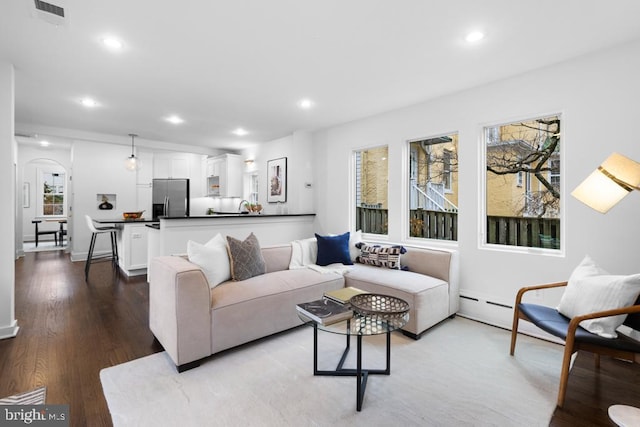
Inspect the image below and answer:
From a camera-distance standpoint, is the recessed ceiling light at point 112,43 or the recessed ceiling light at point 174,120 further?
the recessed ceiling light at point 174,120

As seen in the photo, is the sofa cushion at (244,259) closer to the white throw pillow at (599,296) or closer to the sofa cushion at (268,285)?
the sofa cushion at (268,285)

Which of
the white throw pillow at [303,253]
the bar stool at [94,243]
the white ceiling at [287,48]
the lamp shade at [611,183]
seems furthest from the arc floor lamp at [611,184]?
the bar stool at [94,243]

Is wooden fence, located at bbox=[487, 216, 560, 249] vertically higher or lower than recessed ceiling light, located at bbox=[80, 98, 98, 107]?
lower

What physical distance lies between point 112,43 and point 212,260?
6.68ft

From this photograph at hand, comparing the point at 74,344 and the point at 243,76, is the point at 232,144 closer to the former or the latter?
the point at 243,76

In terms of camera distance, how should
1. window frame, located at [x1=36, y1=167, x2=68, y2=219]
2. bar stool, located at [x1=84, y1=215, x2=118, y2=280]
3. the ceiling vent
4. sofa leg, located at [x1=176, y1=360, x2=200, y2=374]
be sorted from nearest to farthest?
the ceiling vent → sofa leg, located at [x1=176, y1=360, x2=200, y2=374] → bar stool, located at [x1=84, y1=215, x2=118, y2=280] → window frame, located at [x1=36, y1=167, x2=68, y2=219]

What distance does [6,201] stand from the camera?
2.74 meters

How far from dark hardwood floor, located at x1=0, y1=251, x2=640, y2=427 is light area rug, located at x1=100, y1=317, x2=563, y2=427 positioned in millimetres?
118

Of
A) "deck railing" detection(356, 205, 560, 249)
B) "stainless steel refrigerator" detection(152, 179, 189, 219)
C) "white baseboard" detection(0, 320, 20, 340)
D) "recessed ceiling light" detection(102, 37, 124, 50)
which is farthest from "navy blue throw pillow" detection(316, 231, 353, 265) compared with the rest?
"stainless steel refrigerator" detection(152, 179, 189, 219)

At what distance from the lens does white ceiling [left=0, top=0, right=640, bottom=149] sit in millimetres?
2074

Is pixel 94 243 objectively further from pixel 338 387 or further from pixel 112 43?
pixel 338 387

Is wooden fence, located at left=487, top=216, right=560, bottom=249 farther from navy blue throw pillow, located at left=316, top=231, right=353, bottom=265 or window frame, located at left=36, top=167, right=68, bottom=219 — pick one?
window frame, located at left=36, top=167, right=68, bottom=219

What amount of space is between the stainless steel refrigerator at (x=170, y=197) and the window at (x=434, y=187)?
19.0 ft

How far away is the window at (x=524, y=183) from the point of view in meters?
2.99
